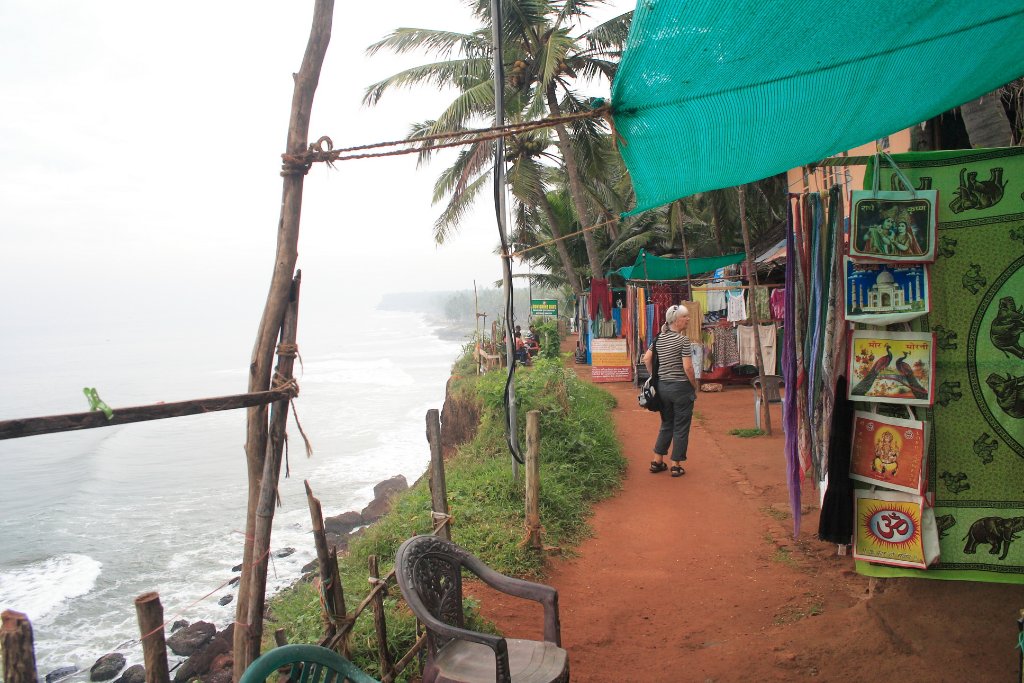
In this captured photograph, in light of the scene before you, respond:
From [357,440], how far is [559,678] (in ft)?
82.7

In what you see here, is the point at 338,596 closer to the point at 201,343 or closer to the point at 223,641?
the point at 223,641

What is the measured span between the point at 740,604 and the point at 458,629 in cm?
259

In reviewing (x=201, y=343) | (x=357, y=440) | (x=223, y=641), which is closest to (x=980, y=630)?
(x=223, y=641)

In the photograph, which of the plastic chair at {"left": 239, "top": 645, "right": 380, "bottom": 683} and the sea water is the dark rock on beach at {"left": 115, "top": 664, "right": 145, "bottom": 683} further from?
the plastic chair at {"left": 239, "top": 645, "right": 380, "bottom": 683}

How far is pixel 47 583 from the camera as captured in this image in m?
13.4

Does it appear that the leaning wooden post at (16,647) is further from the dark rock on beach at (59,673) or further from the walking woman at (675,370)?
the dark rock on beach at (59,673)

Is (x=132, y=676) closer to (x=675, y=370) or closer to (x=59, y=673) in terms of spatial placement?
(x=59, y=673)

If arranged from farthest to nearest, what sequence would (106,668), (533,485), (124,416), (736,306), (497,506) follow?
(736,306) → (106,668) → (497,506) → (533,485) → (124,416)

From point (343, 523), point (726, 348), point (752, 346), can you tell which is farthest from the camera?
point (343, 523)

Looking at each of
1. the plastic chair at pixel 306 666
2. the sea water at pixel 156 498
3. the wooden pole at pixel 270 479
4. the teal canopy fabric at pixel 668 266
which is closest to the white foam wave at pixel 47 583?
the sea water at pixel 156 498

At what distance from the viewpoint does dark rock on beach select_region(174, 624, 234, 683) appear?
24.3ft

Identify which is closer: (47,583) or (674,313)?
(674,313)

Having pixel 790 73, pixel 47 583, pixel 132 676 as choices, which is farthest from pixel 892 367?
pixel 47 583

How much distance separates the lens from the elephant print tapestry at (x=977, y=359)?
9.61 feet
